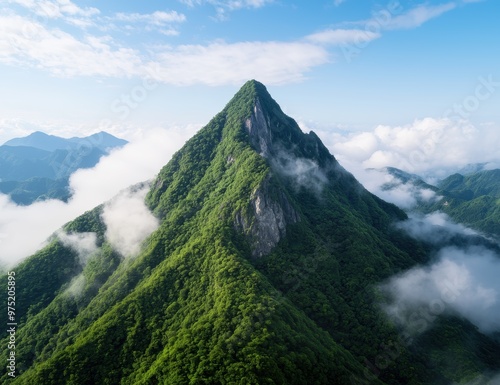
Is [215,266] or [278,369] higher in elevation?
[215,266]

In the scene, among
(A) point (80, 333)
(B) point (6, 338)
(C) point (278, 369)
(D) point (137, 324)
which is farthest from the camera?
(B) point (6, 338)

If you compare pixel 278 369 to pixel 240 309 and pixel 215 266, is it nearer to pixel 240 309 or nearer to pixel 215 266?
pixel 240 309

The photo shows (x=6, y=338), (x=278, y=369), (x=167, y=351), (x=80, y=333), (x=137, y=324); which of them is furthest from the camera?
(x=6, y=338)

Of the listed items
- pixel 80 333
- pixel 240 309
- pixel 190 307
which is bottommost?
pixel 80 333

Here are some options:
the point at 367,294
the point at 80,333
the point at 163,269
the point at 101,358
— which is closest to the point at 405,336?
the point at 367,294

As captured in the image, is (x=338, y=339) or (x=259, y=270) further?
(x=259, y=270)

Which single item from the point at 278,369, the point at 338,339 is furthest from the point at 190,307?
the point at 338,339

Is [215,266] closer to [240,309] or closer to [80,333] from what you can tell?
[240,309]

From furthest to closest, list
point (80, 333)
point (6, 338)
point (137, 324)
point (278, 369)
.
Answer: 1. point (6, 338)
2. point (80, 333)
3. point (137, 324)
4. point (278, 369)

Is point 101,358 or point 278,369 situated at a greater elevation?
point 278,369
